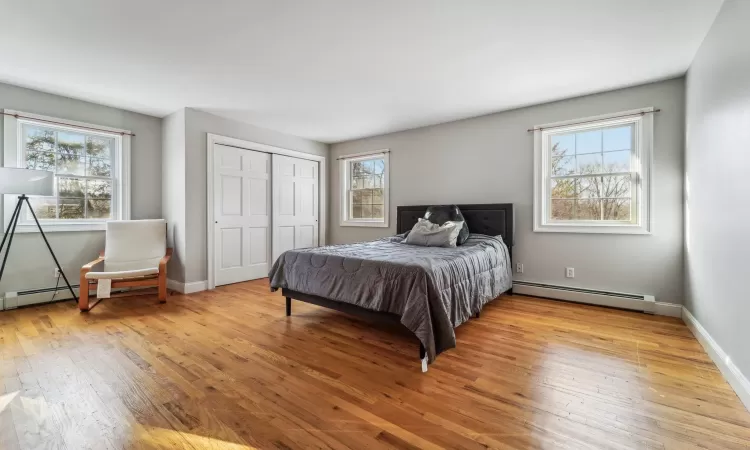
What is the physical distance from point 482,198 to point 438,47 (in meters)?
2.22

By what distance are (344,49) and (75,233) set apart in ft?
12.7

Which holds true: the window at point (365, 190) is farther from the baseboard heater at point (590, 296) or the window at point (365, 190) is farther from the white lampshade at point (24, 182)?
the white lampshade at point (24, 182)

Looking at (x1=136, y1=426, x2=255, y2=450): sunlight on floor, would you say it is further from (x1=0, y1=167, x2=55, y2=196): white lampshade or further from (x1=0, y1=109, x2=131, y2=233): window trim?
(x1=0, y1=109, x2=131, y2=233): window trim

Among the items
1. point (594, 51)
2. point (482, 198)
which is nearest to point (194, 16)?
point (594, 51)

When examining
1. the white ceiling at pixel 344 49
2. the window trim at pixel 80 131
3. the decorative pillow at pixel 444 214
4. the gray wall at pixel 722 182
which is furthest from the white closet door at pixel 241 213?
the gray wall at pixel 722 182

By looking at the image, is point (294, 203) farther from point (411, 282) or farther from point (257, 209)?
point (411, 282)

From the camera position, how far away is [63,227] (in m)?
3.72

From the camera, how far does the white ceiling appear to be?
2133 mm

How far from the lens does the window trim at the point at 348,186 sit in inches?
206

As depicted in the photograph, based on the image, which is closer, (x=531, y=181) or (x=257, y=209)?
(x=531, y=181)

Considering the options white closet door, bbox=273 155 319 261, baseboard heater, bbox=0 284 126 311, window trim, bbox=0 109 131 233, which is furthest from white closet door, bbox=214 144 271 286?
baseboard heater, bbox=0 284 126 311

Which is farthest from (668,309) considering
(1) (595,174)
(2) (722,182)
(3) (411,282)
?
(3) (411,282)

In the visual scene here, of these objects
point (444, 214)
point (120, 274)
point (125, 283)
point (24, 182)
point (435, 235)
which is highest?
point (24, 182)

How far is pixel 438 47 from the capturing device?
2.58 m
